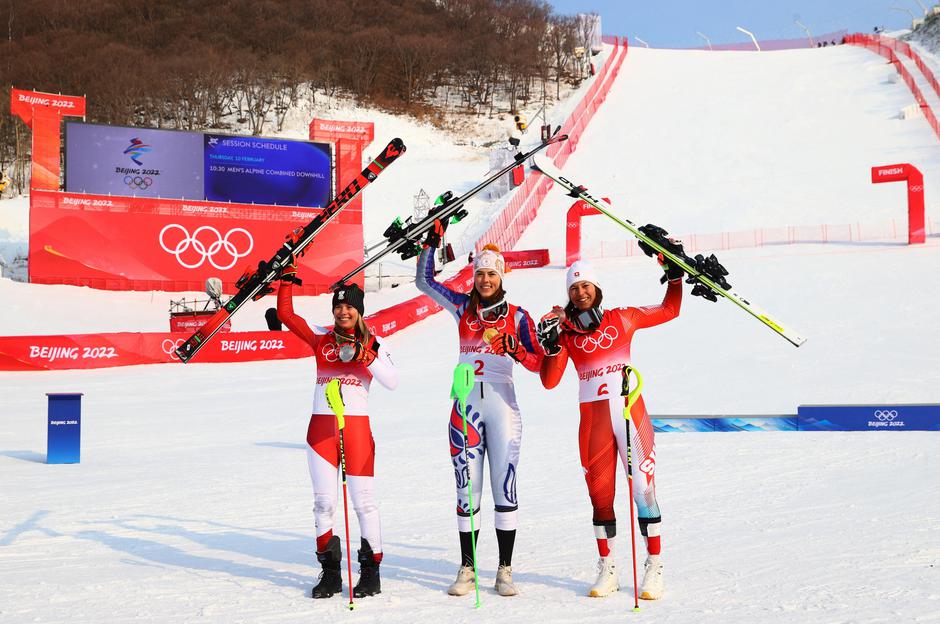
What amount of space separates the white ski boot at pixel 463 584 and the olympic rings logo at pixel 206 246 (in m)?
26.7

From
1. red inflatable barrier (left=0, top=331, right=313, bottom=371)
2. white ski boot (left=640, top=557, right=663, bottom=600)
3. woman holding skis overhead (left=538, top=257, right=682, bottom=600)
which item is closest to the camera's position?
white ski boot (left=640, top=557, right=663, bottom=600)

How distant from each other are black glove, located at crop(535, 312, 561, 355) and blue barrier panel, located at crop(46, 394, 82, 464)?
7.49m

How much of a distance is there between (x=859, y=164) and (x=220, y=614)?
1318 inches

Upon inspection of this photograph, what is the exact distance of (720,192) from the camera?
3353cm

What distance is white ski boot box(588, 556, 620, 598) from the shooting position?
531 centimetres

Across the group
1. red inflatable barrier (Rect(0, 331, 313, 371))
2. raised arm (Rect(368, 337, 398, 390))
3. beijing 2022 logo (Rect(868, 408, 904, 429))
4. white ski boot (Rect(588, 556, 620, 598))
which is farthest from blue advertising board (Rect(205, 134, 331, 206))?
white ski boot (Rect(588, 556, 620, 598))

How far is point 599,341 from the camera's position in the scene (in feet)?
18.6

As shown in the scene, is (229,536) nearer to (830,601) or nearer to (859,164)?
(830,601)

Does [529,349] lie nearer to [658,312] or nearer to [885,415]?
[658,312]

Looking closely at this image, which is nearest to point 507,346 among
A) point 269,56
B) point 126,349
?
point 126,349

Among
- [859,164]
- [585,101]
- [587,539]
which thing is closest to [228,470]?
[587,539]

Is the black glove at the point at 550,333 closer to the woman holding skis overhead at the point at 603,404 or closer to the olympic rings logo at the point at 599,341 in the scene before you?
the woman holding skis overhead at the point at 603,404

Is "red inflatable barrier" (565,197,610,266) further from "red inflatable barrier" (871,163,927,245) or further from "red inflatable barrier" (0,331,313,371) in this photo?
"red inflatable barrier" (0,331,313,371)

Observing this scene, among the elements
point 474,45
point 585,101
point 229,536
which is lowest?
point 229,536
